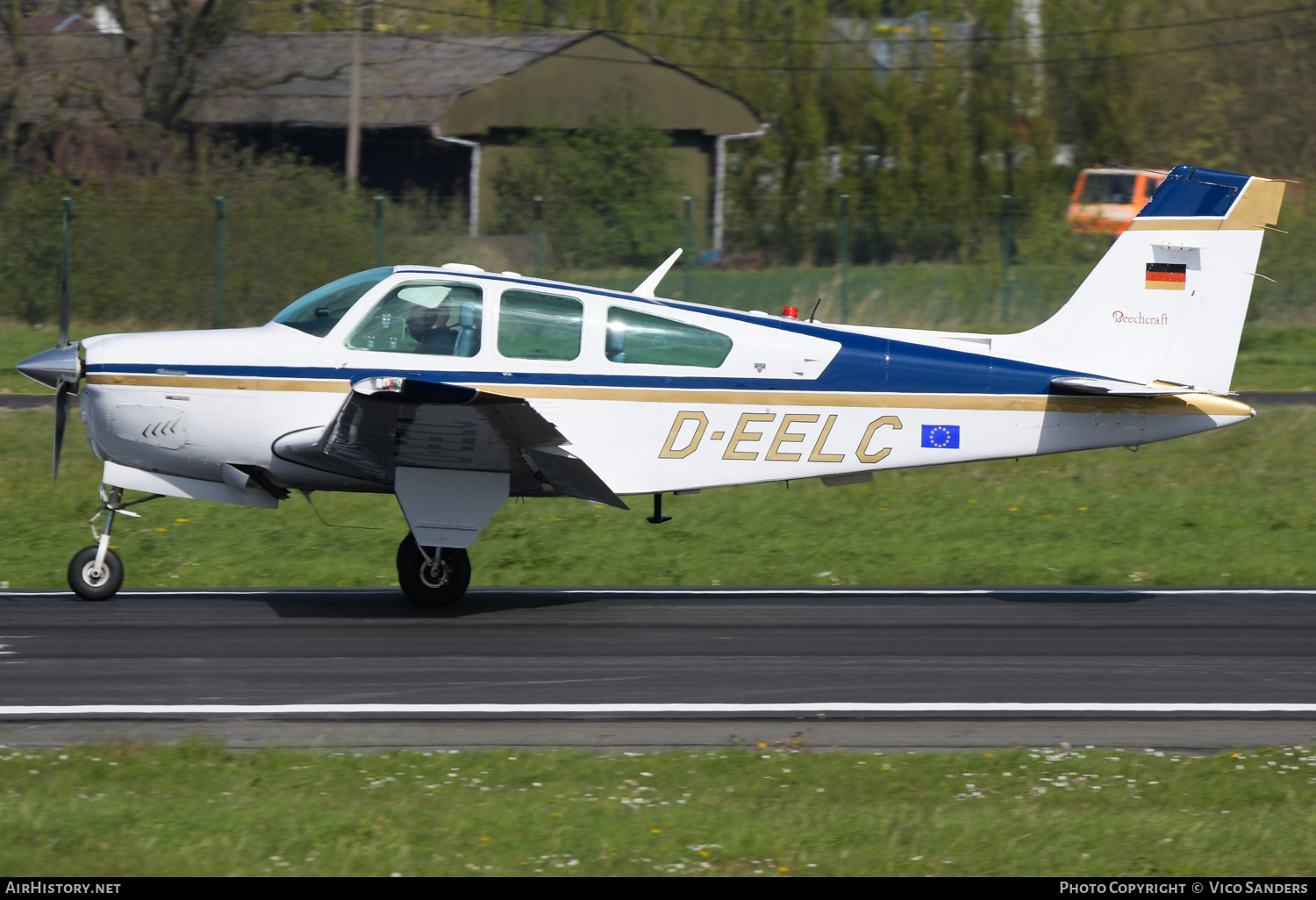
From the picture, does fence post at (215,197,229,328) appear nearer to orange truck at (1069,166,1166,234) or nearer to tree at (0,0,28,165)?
tree at (0,0,28,165)

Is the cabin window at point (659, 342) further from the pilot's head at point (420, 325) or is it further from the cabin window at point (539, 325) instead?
the pilot's head at point (420, 325)

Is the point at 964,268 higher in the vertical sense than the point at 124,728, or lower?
higher

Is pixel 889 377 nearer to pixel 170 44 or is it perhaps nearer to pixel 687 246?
pixel 687 246

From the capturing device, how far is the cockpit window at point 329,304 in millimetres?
9422

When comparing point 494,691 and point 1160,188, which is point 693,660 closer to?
point 494,691

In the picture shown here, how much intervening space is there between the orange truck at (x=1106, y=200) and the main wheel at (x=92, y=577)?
16282mm

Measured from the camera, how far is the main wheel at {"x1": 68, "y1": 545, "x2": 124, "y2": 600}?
9859 mm

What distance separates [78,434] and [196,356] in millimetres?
7346

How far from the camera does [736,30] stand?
38.2m

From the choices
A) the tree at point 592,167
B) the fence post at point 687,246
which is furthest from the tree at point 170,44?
the fence post at point 687,246

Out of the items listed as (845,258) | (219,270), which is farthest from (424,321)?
(845,258)

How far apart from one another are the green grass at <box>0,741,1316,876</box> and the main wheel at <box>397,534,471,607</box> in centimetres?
369

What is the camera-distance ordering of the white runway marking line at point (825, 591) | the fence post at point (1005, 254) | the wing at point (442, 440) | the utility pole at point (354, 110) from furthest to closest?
1. the utility pole at point (354, 110)
2. the fence post at point (1005, 254)
3. the white runway marking line at point (825, 591)
4. the wing at point (442, 440)
